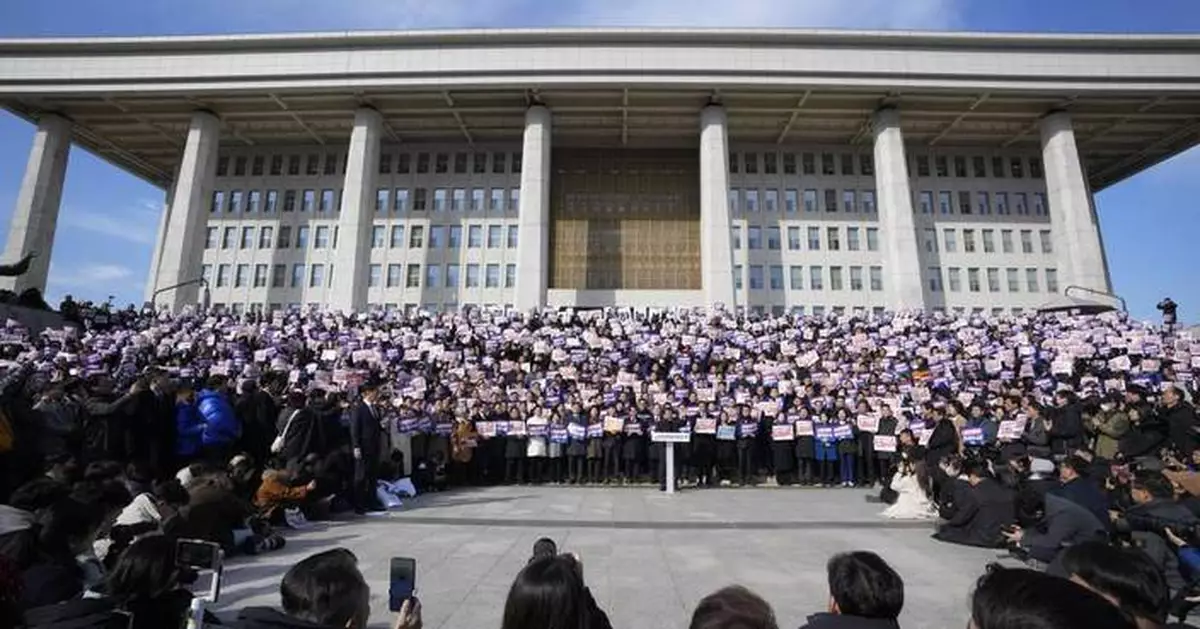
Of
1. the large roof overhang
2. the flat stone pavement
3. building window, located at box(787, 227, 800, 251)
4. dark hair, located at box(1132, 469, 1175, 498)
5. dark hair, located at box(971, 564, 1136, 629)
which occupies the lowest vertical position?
the flat stone pavement

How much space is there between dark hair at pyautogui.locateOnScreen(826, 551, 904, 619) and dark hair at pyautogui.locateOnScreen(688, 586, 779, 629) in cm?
130

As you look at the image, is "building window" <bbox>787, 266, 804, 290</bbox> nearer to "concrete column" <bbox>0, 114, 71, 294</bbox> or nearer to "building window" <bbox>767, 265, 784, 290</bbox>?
"building window" <bbox>767, 265, 784, 290</bbox>

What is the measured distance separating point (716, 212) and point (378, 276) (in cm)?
2743

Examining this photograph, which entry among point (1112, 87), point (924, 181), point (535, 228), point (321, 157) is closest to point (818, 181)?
point (924, 181)

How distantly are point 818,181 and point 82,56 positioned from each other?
5526 cm

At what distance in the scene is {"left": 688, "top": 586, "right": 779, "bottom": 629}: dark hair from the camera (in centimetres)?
206

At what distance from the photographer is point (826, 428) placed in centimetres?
1585

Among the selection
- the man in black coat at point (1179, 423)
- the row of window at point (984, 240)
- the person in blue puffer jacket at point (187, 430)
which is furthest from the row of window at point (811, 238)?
the person in blue puffer jacket at point (187, 430)

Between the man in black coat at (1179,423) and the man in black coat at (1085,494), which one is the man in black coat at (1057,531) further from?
the man in black coat at (1179,423)

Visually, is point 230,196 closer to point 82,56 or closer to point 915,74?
point 82,56

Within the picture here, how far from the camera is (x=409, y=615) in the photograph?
8.35ft

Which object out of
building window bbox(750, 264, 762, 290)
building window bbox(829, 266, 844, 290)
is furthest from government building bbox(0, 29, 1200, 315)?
building window bbox(750, 264, 762, 290)

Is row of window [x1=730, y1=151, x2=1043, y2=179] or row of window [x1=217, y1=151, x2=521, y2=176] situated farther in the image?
row of window [x1=217, y1=151, x2=521, y2=176]

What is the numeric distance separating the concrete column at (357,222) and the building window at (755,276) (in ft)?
94.0
